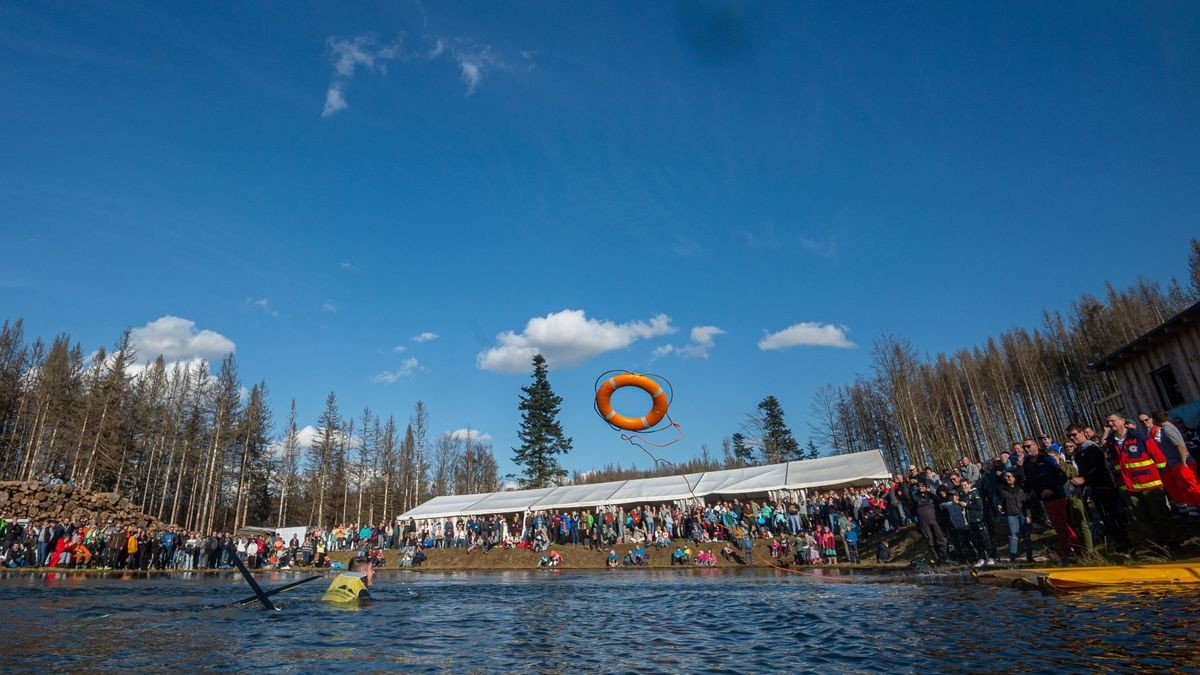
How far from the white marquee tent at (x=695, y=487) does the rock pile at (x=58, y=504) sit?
18.1 metres

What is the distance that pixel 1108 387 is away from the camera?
46.4 metres

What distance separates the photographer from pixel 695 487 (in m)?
35.2

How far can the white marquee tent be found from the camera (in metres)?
30.7

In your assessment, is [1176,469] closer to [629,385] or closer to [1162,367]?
[1162,367]

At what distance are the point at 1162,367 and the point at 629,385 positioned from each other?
18224 mm

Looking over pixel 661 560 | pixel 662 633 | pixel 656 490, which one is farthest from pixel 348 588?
pixel 656 490

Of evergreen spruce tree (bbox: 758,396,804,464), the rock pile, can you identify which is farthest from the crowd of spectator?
evergreen spruce tree (bbox: 758,396,804,464)

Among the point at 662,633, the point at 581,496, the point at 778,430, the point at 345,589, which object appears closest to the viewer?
the point at 662,633

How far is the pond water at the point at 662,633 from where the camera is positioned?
18.6 ft

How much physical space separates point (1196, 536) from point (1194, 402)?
10329mm

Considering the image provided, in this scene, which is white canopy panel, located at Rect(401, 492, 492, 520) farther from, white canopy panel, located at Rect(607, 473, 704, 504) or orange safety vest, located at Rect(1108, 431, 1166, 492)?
orange safety vest, located at Rect(1108, 431, 1166, 492)

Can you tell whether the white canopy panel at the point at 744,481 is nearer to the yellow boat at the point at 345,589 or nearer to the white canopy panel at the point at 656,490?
the white canopy panel at the point at 656,490

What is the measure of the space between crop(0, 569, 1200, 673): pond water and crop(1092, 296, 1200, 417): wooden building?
12850 millimetres

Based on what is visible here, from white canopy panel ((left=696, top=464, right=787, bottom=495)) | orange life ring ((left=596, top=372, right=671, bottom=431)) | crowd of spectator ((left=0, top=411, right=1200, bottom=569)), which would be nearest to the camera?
crowd of spectator ((left=0, top=411, right=1200, bottom=569))
